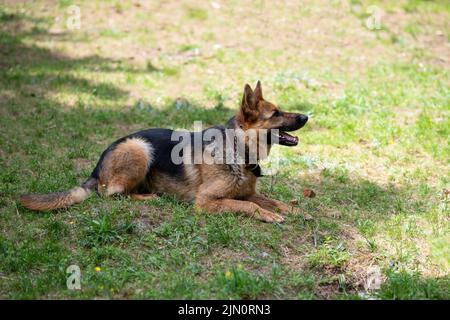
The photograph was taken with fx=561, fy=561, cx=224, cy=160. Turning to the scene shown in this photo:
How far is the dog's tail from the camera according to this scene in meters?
6.61

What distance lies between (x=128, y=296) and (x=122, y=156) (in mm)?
2344

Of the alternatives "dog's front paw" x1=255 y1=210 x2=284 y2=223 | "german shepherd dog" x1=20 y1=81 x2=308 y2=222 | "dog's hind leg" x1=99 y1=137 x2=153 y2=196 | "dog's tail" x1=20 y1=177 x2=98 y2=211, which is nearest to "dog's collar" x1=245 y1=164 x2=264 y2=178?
"german shepherd dog" x1=20 y1=81 x2=308 y2=222

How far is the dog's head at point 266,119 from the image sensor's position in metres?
6.87

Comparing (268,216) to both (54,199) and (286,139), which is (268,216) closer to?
(286,139)

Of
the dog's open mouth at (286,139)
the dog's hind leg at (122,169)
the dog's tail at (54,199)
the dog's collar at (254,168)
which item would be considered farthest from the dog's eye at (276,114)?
the dog's tail at (54,199)

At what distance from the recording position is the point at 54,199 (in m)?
6.68

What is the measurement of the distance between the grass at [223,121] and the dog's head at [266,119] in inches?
39.4

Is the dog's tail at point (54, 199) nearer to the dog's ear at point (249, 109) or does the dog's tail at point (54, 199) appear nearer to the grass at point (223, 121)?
the grass at point (223, 121)

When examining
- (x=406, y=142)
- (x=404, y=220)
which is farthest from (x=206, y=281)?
(x=406, y=142)

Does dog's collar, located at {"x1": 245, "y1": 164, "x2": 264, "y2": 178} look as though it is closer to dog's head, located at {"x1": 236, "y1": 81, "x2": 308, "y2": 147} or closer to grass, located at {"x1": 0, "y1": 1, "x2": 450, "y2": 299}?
dog's head, located at {"x1": 236, "y1": 81, "x2": 308, "y2": 147}

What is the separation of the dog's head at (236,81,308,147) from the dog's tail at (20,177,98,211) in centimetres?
213

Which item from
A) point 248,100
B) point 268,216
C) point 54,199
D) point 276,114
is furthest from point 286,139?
point 54,199

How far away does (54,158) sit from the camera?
8500mm
